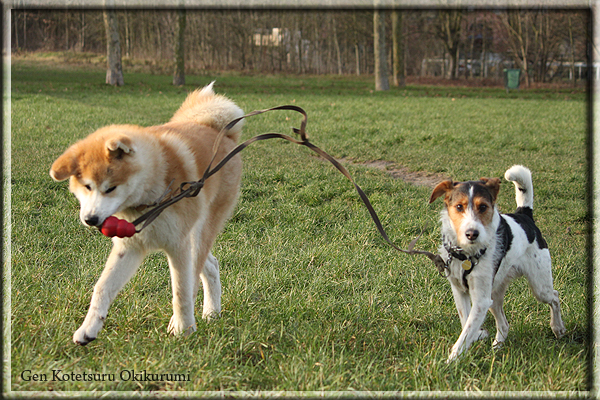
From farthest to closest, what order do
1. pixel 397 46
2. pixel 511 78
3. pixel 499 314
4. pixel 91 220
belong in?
pixel 511 78
pixel 397 46
pixel 499 314
pixel 91 220

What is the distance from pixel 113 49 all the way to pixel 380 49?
495 inches

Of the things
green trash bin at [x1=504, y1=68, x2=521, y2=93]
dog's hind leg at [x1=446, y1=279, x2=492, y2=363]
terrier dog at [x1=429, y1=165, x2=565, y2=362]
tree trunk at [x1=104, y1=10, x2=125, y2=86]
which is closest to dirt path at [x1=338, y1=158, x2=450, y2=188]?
terrier dog at [x1=429, y1=165, x2=565, y2=362]

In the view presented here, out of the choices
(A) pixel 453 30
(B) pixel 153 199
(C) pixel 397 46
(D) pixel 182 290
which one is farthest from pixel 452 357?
(A) pixel 453 30

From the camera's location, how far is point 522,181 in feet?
12.4

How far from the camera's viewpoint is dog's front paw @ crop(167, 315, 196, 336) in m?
3.20

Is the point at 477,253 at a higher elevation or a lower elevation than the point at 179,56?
lower

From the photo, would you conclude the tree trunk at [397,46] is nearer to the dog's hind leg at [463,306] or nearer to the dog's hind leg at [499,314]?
the dog's hind leg at [499,314]

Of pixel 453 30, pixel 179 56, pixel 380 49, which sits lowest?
pixel 179 56

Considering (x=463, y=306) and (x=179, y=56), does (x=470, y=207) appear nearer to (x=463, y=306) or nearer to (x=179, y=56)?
(x=463, y=306)

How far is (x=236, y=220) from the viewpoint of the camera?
5844mm

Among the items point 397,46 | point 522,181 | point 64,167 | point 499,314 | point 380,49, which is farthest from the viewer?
point 397,46

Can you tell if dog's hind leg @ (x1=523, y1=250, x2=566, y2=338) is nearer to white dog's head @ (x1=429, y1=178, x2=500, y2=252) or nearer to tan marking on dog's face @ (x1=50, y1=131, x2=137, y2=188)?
white dog's head @ (x1=429, y1=178, x2=500, y2=252)

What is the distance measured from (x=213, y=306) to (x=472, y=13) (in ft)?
132

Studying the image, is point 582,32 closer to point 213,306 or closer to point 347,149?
point 347,149
